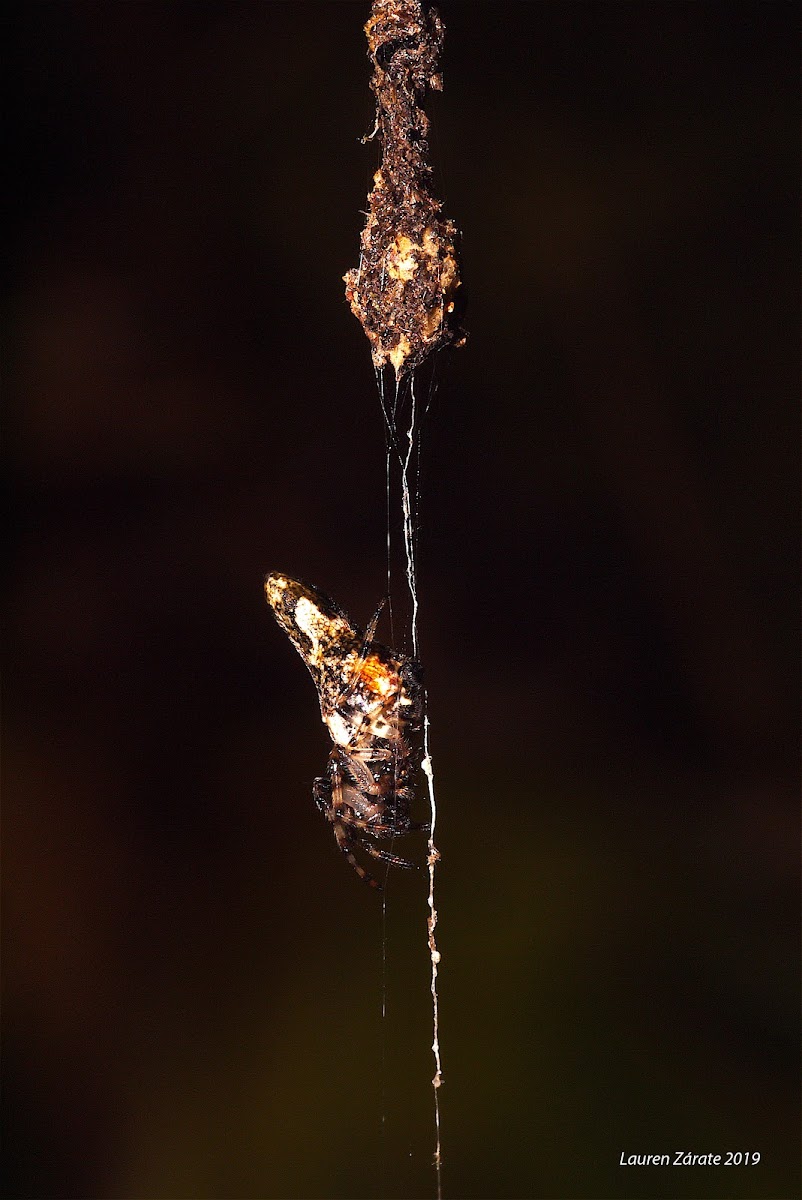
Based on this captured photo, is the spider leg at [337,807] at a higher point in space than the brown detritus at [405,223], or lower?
lower

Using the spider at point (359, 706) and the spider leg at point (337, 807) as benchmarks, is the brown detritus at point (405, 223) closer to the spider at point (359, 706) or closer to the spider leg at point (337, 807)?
the spider at point (359, 706)

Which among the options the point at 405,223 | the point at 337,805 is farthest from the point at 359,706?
the point at 405,223

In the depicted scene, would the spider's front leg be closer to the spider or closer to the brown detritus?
the spider

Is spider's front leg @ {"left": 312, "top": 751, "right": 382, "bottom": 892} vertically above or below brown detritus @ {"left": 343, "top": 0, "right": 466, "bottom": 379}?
below

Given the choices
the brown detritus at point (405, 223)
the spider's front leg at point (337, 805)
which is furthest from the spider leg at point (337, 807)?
the brown detritus at point (405, 223)

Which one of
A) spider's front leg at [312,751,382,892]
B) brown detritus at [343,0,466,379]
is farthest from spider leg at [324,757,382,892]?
brown detritus at [343,0,466,379]

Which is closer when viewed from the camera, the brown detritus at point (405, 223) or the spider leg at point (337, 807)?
the brown detritus at point (405, 223)

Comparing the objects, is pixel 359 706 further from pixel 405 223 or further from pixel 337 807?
pixel 405 223

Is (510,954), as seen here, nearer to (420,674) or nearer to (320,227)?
(420,674)
